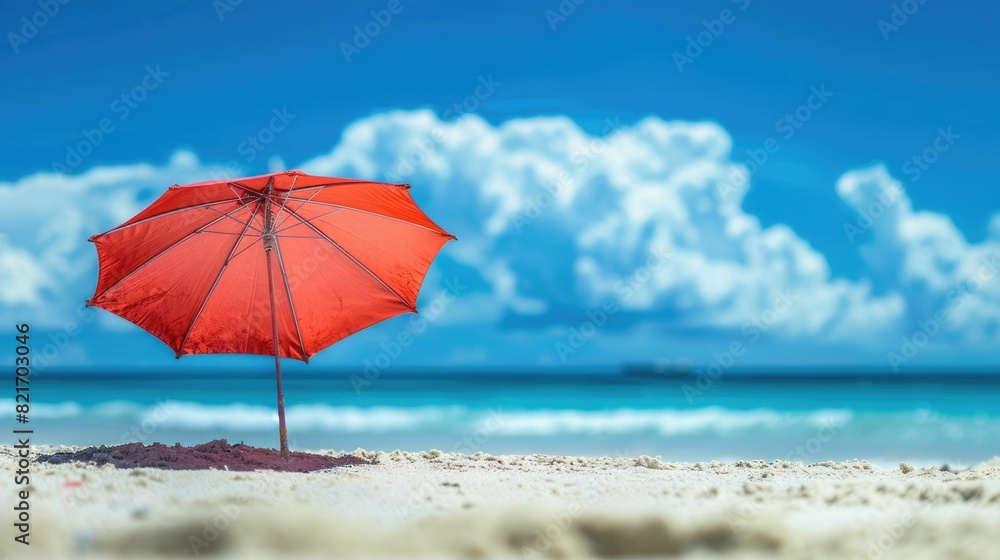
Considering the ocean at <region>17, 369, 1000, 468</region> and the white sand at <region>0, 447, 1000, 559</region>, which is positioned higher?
the ocean at <region>17, 369, 1000, 468</region>

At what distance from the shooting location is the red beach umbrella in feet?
17.7

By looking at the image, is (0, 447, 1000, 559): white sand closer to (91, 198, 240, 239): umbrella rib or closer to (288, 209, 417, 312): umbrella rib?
(91, 198, 240, 239): umbrella rib

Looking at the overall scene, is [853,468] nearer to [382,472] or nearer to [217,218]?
[382,472]

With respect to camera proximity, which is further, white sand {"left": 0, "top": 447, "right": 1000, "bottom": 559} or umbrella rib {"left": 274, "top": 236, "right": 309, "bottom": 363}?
umbrella rib {"left": 274, "top": 236, "right": 309, "bottom": 363}

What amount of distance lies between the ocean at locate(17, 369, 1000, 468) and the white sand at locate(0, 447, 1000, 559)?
4173 mm

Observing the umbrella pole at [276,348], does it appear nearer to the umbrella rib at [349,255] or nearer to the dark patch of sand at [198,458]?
the dark patch of sand at [198,458]

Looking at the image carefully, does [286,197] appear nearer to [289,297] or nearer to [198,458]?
[289,297]

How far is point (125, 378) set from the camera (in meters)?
26.1

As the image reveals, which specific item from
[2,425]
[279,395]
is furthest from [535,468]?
[2,425]

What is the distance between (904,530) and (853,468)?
4.09m

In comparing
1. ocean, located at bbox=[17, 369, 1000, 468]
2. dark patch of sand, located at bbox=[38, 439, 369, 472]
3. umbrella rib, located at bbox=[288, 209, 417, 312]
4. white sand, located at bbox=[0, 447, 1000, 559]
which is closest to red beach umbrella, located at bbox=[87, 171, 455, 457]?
umbrella rib, located at bbox=[288, 209, 417, 312]

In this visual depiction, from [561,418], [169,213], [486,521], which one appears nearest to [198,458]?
[169,213]

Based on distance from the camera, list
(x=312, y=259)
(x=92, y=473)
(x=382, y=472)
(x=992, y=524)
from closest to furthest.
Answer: (x=992, y=524) < (x=92, y=473) < (x=382, y=472) < (x=312, y=259)

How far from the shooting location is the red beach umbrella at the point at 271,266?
539cm
